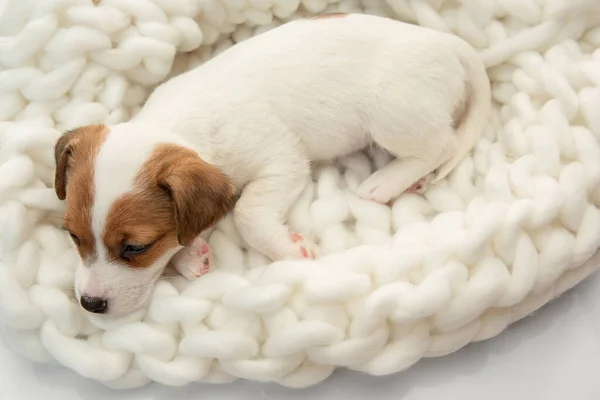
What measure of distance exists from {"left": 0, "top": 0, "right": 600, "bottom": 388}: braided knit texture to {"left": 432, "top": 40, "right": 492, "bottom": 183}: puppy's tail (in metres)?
0.02

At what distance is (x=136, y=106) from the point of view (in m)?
1.56

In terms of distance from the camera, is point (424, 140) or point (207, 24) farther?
point (207, 24)

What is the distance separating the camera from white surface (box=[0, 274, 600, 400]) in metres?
1.21

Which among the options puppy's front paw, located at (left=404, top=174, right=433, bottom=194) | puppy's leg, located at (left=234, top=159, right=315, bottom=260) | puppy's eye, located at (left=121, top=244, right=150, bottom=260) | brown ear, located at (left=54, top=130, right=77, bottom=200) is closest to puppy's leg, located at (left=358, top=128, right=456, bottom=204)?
puppy's front paw, located at (left=404, top=174, right=433, bottom=194)

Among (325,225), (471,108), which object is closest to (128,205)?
(325,225)

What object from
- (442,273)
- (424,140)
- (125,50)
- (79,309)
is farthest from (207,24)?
(442,273)

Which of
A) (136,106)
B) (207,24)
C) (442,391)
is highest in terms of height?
(207,24)

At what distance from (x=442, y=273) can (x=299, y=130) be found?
449 millimetres

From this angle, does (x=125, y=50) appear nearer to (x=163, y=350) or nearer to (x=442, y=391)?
(x=163, y=350)

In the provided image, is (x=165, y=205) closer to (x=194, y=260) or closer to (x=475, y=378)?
(x=194, y=260)

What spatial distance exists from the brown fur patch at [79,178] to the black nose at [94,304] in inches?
2.8

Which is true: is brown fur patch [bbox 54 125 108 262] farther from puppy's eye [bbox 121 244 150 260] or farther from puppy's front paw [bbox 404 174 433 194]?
puppy's front paw [bbox 404 174 433 194]

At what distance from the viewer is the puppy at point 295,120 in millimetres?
1255

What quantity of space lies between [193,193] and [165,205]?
59 millimetres
